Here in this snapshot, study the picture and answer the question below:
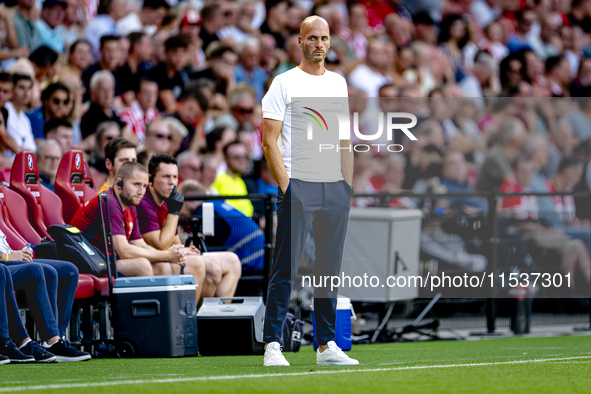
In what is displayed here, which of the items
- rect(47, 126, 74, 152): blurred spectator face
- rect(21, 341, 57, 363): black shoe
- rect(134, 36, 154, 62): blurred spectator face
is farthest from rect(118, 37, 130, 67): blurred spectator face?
rect(21, 341, 57, 363): black shoe

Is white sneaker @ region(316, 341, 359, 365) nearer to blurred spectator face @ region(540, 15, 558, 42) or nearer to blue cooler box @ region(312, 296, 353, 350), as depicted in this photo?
blue cooler box @ region(312, 296, 353, 350)

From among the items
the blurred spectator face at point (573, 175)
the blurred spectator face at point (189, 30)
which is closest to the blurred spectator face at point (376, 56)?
the blurred spectator face at point (189, 30)

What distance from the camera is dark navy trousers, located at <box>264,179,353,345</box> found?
506cm

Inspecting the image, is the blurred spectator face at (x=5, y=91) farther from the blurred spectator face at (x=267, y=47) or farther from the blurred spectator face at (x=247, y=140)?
the blurred spectator face at (x=267, y=47)

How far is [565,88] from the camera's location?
48.1ft

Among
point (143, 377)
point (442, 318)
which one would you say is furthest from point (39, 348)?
point (442, 318)

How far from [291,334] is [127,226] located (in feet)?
4.79

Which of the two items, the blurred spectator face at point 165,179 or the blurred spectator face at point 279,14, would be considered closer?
the blurred spectator face at point 165,179

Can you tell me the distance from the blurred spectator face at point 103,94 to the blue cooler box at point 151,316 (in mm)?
3256

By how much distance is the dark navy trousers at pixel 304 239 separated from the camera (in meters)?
5.06

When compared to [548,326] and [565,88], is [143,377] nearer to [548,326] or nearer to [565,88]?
[548,326]

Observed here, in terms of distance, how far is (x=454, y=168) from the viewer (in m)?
10.9

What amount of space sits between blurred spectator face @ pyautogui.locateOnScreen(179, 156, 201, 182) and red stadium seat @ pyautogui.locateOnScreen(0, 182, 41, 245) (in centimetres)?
251

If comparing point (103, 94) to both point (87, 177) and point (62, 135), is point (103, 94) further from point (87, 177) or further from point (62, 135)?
point (87, 177)
